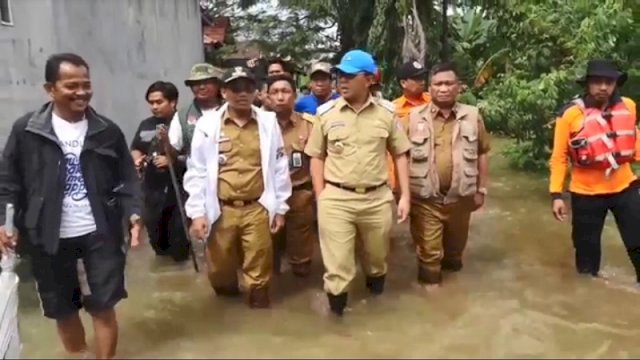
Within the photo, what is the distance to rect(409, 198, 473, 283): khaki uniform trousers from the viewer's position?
6.50 metres

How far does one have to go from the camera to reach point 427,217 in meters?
6.51

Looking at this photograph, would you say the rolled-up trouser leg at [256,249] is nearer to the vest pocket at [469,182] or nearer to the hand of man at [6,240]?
the vest pocket at [469,182]

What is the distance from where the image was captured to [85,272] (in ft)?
15.4

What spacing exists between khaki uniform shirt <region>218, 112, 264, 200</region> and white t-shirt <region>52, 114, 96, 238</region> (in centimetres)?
141

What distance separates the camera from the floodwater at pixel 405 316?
5.33m

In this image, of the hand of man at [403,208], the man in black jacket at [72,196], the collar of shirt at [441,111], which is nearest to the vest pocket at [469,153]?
the collar of shirt at [441,111]

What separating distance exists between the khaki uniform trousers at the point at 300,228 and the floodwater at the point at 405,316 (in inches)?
8.1

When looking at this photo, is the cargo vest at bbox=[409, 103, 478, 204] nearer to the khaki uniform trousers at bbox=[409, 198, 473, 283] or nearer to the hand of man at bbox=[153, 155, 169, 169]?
the khaki uniform trousers at bbox=[409, 198, 473, 283]

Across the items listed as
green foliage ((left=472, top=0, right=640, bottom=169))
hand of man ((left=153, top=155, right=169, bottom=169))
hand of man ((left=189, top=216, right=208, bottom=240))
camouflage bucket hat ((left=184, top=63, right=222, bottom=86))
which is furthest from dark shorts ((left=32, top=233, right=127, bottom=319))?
green foliage ((left=472, top=0, right=640, bottom=169))

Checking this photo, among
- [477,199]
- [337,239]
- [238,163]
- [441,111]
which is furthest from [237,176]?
[477,199]

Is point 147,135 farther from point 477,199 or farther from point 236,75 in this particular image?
point 477,199

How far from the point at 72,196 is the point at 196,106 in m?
2.61

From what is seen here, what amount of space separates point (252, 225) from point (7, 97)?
2844mm

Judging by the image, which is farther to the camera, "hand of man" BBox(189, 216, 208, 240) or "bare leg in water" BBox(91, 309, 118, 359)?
"hand of man" BBox(189, 216, 208, 240)
